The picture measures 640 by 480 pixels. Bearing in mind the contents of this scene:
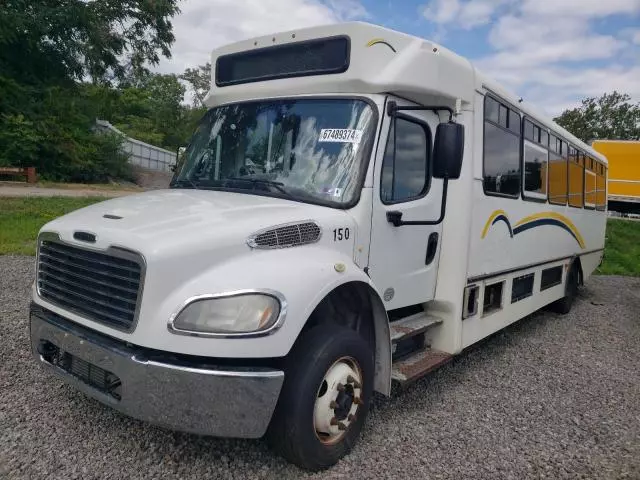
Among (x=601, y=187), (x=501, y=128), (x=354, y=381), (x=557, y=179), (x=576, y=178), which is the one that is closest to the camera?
(x=354, y=381)

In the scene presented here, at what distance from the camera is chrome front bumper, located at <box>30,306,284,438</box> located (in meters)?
2.83

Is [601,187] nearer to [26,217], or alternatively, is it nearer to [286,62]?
[286,62]

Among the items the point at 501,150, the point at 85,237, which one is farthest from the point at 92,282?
the point at 501,150

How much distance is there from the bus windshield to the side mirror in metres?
0.52

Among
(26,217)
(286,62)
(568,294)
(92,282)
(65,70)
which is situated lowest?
(568,294)

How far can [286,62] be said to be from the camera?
169 inches

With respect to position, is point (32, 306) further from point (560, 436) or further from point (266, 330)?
point (560, 436)

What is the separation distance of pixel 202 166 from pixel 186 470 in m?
2.38

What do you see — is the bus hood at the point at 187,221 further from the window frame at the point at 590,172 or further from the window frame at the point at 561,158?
the window frame at the point at 590,172

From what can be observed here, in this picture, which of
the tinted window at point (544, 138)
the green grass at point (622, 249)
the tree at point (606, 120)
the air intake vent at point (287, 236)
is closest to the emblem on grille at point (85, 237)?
the air intake vent at point (287, 236)

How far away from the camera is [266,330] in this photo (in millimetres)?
2861

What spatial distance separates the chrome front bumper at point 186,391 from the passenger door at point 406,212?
1415 millimetres

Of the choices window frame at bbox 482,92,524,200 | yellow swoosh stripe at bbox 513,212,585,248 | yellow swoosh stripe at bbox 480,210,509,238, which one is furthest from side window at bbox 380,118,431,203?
yellow swoosh stripe at bbox 513,212,585,248

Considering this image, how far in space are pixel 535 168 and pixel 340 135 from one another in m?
3.78
